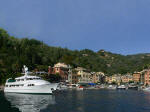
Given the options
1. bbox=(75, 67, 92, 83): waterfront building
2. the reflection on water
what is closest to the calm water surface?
A: the reflection on water

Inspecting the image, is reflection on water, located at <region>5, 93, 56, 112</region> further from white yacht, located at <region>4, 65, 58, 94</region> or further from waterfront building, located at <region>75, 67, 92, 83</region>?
waterfront building, located at <region>75, 67, 92, 83</region>

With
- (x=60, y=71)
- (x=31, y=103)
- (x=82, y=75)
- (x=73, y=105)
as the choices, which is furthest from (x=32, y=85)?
(x=82, y=75)

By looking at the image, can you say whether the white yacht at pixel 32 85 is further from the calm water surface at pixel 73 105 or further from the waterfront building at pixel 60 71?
the waterfront building at pixel 60 71

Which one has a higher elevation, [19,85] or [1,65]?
[1,65]

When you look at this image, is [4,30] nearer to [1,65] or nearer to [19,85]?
[1,65]

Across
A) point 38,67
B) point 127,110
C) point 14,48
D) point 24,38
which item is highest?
point 24,38

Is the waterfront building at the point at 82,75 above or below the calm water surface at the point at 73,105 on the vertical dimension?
above

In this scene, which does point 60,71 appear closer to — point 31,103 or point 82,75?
point 82,75

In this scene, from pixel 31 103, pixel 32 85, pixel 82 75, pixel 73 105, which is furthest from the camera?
pixel 82 75

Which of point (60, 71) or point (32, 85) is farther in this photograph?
point (60, 71)

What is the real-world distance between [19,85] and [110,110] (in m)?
49.7

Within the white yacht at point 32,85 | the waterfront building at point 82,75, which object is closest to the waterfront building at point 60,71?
the waterfront building at point 82,75

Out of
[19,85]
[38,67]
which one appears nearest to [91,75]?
[38,67]

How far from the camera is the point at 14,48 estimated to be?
16375 centimetres
